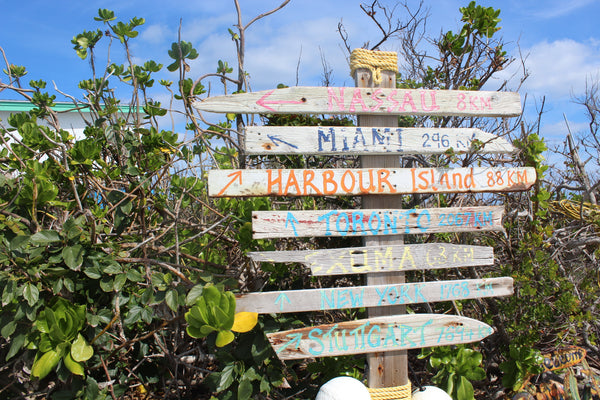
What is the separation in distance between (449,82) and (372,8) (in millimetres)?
830

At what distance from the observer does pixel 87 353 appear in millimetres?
2043

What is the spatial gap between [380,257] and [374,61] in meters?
1.11

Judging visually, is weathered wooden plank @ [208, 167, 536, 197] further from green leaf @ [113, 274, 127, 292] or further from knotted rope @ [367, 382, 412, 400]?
knotted rope @ [367, 382, 412, 400]

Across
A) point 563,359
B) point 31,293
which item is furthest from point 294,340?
point 563,359

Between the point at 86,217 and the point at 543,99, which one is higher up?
the point at 543,99

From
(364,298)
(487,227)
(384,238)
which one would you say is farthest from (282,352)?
(487,227)

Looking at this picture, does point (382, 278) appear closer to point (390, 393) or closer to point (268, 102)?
point (390, 393)

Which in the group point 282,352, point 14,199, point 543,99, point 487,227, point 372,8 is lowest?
point 282,352

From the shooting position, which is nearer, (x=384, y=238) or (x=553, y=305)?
(x=384, y=238)

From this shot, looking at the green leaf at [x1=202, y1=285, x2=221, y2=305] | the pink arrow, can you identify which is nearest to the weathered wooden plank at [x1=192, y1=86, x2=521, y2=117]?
the pink arrow

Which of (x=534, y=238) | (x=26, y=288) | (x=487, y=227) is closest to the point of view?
(x=26, y=288)

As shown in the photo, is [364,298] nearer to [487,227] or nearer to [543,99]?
[487,227]

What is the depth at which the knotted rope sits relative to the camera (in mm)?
2309

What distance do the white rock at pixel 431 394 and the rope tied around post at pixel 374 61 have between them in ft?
5.69
